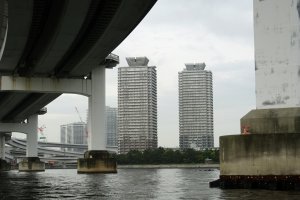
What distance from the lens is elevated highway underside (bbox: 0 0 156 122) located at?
1363 inches

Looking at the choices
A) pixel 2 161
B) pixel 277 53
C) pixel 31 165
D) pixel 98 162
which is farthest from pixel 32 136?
pixel 277 53

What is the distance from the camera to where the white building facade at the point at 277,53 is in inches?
982

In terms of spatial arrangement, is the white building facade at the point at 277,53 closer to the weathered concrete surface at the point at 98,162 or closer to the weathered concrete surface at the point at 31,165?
the weathered concrete surface at the point at 98,162

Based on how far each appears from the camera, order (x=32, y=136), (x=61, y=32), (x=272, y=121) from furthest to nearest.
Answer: (x=32, y=136) < (x=61, y=32) < (x=272, y=121)

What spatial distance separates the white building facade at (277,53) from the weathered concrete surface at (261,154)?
5.42 ft

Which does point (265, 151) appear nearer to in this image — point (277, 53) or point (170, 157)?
point (277, 53)

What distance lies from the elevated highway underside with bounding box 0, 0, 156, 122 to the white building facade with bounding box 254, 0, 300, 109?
9.95 m

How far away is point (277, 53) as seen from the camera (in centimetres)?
2528

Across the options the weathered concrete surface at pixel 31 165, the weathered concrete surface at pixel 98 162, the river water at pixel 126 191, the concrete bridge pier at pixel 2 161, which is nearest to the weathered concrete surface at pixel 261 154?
the river water at pixel 126 191

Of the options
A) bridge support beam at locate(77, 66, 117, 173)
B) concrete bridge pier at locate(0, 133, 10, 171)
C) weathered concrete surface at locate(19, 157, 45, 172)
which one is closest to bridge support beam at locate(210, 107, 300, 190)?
bridge support beam at locate(77, 66, 117, 173)

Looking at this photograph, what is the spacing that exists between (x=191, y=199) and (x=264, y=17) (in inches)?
362

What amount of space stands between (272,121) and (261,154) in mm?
1669

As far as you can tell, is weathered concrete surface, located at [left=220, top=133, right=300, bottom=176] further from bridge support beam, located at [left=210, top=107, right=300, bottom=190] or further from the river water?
the river water

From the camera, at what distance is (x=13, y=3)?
106 feet
